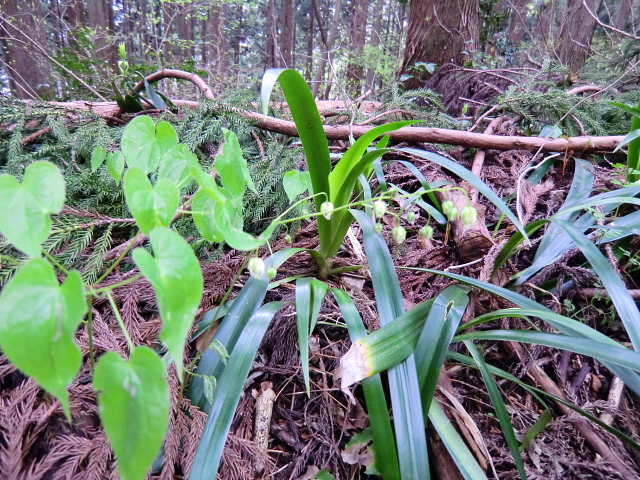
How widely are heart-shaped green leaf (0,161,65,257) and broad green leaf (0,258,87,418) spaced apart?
5cm

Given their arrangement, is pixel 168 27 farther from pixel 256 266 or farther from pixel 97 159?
pixel 256 266

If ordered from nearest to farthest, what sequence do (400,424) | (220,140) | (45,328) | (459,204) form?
(45,328)
(400,424)
(459,204)
(220,140)

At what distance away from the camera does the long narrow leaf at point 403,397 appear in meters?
0.55

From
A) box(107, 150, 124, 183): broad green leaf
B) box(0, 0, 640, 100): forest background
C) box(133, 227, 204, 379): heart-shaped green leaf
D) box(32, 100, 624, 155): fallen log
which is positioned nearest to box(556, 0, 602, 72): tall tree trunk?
box(0, 0, 640, 100): forest background

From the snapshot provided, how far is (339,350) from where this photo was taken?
33.0 inches

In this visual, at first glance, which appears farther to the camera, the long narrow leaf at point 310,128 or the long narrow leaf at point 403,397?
the long narrow leaf at point 310,128

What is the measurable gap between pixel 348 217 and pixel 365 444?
54cm

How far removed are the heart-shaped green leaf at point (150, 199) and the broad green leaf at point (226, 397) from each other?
360 millimetres

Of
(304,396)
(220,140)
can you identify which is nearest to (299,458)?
(304,396)

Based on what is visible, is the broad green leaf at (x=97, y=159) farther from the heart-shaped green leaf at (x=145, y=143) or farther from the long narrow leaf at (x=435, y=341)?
the long narrow leaf at (x=435, y=341)

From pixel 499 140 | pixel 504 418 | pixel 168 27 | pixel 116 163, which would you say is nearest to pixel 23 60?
pixel 168 27

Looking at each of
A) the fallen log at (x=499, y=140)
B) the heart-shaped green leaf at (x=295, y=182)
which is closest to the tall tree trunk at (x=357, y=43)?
the fallen log at (x=499, y=140)

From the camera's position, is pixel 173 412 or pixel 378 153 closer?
pixel 173 412

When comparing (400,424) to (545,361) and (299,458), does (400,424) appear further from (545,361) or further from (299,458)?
(545,361)
